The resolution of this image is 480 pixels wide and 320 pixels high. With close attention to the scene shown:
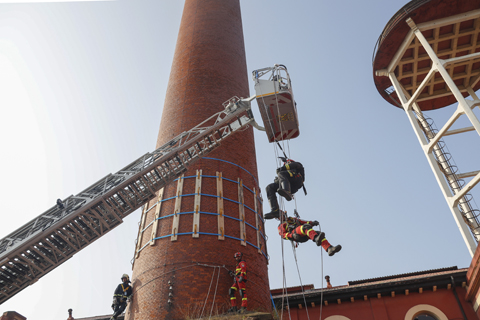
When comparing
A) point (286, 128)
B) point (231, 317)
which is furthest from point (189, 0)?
point (231, 317)

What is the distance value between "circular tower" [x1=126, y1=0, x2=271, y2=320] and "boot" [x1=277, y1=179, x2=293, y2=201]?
4624 millimetres

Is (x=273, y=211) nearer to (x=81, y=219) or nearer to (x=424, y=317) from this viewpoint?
(x=81, y=219)

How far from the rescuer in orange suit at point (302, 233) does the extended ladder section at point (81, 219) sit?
4608 millimetres

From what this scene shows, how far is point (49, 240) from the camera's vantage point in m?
11.6

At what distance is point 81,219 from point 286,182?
6.05 meters

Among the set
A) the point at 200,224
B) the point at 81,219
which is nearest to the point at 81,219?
the point at 81,219

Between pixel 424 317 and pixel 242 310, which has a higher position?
pixel 424 317

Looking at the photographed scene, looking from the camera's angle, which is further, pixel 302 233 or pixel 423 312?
pixel 423 312

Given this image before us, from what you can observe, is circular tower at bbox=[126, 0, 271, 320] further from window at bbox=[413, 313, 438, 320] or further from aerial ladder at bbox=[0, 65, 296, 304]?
window at bbox=[413, 313, 438, 320]

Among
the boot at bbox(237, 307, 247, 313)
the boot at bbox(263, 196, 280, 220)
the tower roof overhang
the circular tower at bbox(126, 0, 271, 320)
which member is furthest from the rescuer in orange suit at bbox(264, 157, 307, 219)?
the tower roof overhang

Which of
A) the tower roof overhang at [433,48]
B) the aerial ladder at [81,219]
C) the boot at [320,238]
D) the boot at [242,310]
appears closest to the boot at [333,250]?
the boot at [320,238]

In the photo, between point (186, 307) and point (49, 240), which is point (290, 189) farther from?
point (49, 240)

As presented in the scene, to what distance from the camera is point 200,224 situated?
49.8ft

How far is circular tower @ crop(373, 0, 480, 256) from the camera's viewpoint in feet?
48.8
